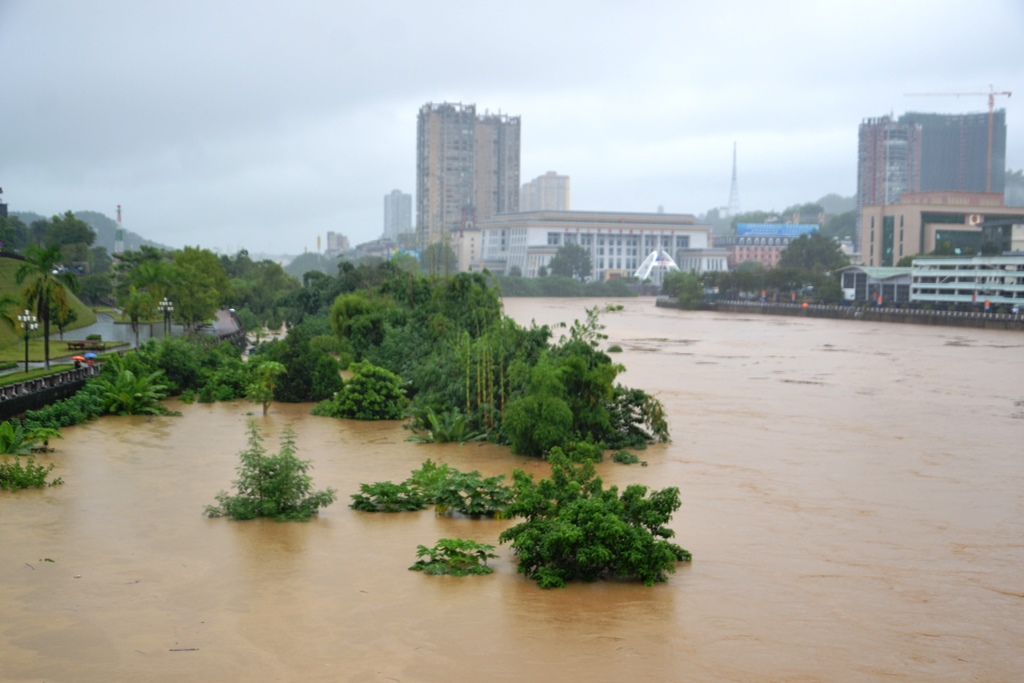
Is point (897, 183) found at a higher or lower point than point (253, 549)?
higher

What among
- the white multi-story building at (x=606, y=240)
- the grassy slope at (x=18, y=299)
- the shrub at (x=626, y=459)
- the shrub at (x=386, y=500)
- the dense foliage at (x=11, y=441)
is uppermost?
the white multi-story building at (x=606, y=240)

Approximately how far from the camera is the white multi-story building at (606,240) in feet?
490

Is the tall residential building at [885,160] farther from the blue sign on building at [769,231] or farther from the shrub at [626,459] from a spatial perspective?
the shrub at [626,459]

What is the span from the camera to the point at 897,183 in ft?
591

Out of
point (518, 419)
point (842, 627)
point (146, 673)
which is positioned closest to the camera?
point (146, 673)

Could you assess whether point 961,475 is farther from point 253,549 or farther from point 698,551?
point 253,549

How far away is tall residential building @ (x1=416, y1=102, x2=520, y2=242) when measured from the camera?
576 ft

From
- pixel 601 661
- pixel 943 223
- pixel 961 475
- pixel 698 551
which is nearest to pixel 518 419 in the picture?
pixel 698 551

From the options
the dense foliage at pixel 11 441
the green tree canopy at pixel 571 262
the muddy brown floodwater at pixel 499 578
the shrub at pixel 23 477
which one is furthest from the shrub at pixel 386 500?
the green tree canopy at pixel 571 262

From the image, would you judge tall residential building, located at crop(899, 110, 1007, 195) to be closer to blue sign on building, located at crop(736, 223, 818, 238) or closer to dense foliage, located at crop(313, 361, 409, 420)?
blue sign on building, located at crop(736, 223, 818, 238)

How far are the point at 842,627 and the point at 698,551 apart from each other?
2.52 m

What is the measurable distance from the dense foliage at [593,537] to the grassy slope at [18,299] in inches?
819

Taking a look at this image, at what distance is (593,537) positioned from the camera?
10.3 metres

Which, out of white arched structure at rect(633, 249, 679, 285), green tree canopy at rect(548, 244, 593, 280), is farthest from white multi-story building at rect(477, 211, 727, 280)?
green tree canopy at rect(548, 244, 593, 280)
